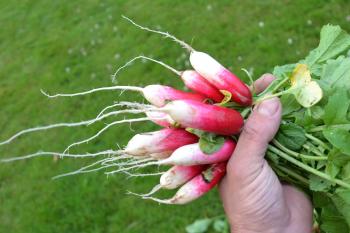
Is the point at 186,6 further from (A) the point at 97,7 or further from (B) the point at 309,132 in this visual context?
(B) the point at 309,132

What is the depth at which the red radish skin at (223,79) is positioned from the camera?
176 cm

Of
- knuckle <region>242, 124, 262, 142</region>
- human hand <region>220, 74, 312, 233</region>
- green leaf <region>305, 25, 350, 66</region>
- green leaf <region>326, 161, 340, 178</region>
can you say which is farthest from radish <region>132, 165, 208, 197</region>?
green leaf <region>305, 25, 350, 66</region>

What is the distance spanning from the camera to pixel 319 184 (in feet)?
5.53

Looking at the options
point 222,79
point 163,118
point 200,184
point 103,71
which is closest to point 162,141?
point 163,118

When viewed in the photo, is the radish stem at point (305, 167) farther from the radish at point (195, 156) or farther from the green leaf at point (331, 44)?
the green leaf at point (331, 44)

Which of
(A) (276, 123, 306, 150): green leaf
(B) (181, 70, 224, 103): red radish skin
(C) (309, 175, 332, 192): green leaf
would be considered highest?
(B) (181, 70, 224, 103): red radish skin

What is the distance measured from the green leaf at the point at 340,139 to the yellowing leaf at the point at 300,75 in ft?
0.63

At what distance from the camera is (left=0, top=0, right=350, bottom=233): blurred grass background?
12.5 feet

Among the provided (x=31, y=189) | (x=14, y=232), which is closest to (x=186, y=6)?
(x=31, y=189)

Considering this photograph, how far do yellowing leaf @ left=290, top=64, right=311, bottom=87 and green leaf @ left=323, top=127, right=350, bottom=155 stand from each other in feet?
0.63

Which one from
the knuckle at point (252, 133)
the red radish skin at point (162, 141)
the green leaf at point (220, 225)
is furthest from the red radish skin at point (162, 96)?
the green leaf at point (220, 225)

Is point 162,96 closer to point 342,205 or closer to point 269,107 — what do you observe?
point 269,107

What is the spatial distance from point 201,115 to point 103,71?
3419 millimetres

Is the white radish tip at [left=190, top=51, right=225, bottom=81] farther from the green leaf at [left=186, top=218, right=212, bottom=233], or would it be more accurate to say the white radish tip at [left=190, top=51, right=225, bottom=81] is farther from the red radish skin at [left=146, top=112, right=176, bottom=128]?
the green leaf at [left=186, top=218, right=212, bottom=233]
